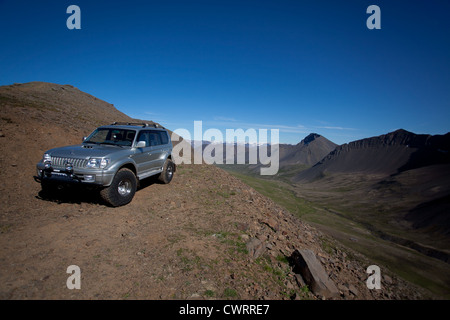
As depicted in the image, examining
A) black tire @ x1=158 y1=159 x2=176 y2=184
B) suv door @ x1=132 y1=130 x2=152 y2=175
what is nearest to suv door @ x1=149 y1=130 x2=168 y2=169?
suv door @ x1=132 y1=130 x2=152 y2=175

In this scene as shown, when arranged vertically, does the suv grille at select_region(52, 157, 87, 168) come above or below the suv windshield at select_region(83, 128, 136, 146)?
below

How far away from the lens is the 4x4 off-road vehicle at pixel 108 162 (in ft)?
20.9

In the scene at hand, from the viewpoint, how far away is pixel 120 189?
732 cm

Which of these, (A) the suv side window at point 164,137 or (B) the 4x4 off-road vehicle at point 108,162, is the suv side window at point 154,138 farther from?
(A) the suv side window at point 164,137

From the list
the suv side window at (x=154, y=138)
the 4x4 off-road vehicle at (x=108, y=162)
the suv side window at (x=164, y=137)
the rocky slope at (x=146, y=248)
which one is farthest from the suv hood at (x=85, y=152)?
the suv side window at (x=164, y=137)

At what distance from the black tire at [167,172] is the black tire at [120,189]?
254cm

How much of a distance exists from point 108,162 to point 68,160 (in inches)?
47.8

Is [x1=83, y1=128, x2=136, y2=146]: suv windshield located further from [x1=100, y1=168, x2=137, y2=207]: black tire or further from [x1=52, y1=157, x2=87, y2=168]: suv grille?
[x1=52, y1=157, x2=87, y2=168]: suv grille

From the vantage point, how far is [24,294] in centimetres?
350

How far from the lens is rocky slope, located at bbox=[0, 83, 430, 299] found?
13.6ft

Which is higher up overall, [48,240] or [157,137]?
[157,137]
